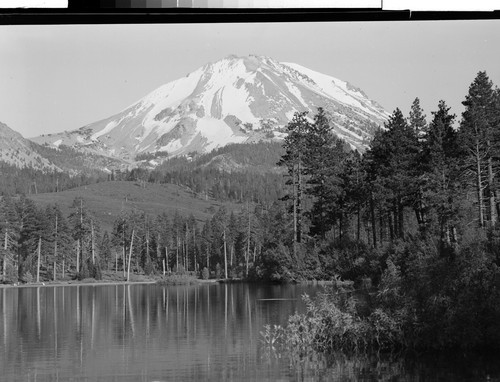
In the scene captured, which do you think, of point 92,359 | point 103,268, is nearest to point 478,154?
point 92,359

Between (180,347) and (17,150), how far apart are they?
5.11 meters

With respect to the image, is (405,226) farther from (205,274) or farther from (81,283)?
(81,283)

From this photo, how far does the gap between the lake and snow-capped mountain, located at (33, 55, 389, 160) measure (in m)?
2.76

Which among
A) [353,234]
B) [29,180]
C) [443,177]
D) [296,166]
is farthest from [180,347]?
[29,180]

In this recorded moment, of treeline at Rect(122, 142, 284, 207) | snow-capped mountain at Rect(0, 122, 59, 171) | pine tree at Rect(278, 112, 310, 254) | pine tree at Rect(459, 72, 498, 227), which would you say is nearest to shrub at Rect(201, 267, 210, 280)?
treeline at Rect(122, 142, 284, 207)

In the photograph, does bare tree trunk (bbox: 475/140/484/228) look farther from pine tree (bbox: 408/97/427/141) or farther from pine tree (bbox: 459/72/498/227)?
pine tree (bbox: 408/97/427/141)

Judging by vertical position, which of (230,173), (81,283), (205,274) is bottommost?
(81,283)

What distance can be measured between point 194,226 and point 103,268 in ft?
9.19

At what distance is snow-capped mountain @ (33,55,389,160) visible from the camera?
8.56m

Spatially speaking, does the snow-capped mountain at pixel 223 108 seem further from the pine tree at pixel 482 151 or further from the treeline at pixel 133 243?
the treeline at pixel 133 243

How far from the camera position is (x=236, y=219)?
1869 cm

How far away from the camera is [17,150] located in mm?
14219

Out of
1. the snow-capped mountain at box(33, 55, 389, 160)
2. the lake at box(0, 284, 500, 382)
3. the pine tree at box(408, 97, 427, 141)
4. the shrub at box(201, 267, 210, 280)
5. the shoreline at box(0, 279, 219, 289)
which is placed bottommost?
the lake at box(0, 284, 500, 382)

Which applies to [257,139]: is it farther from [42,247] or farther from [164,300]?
[42,247]
